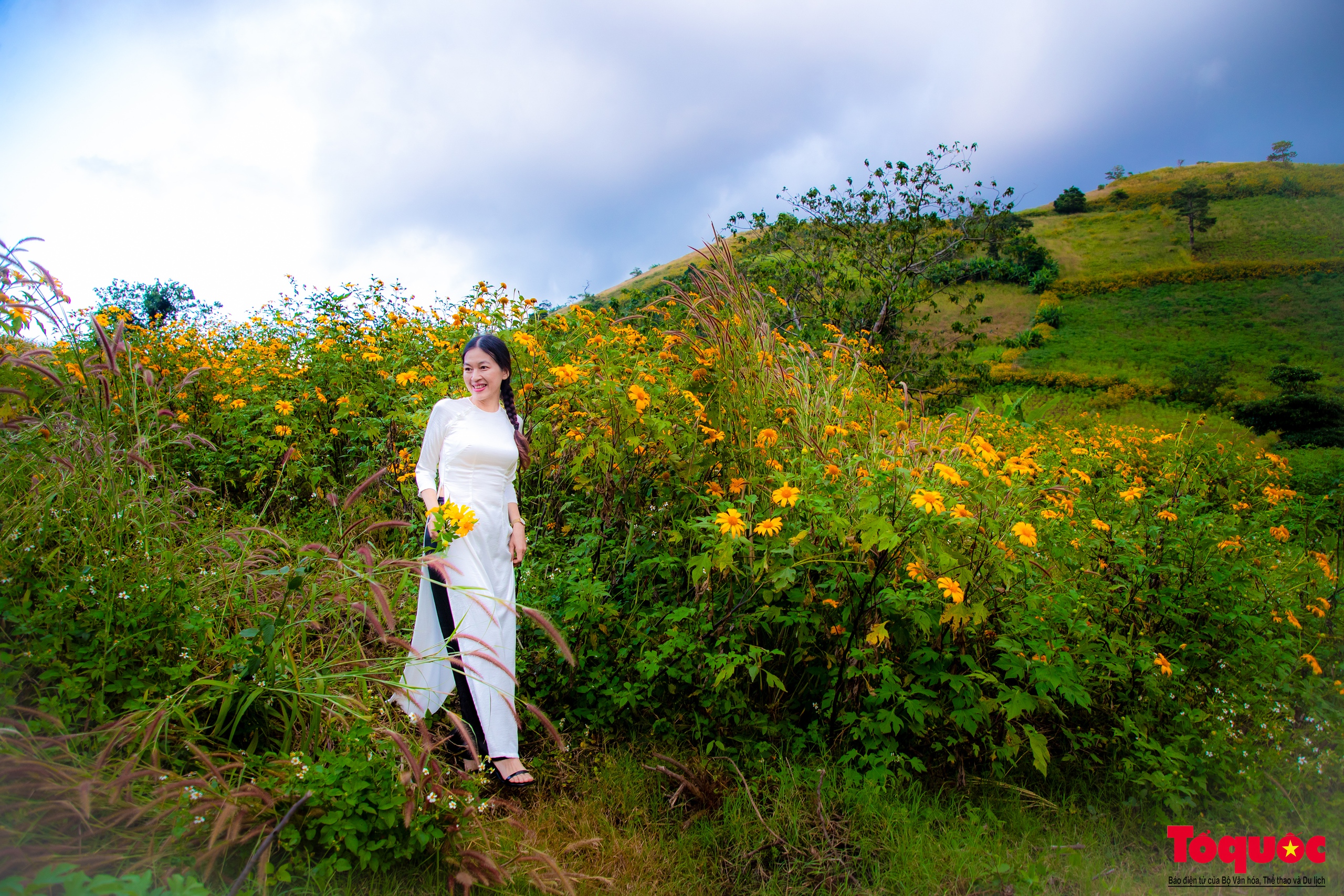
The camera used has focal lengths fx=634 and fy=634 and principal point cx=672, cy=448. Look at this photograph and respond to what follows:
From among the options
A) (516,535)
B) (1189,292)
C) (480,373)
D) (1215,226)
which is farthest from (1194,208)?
(516,535)

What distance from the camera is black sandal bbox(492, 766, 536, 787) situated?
2436 mm

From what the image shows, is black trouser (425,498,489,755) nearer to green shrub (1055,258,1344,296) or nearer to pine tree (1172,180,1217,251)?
green shrub (1055,258,1344,296)

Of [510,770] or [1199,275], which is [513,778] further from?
[1199,275]

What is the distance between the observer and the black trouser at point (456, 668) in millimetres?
2510

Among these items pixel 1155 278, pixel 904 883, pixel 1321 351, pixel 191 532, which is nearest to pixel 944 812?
pixel 904 883

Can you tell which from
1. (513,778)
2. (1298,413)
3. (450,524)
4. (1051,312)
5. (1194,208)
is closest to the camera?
(450,524)

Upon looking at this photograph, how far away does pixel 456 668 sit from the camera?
2.55 meters

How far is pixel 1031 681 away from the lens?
2424 millimetres

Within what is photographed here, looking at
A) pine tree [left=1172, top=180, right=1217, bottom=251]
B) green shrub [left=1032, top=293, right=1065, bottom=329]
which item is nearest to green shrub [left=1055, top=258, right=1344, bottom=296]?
green shrub [left=1032, top=293, right=1065, bottom=329]

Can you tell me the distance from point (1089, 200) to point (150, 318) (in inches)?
669

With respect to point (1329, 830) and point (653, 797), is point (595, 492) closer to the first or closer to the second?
point (653, 797)

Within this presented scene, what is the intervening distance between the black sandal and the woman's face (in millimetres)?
1528

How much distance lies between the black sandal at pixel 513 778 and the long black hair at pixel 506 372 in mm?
1274

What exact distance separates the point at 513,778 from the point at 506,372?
1664mm
